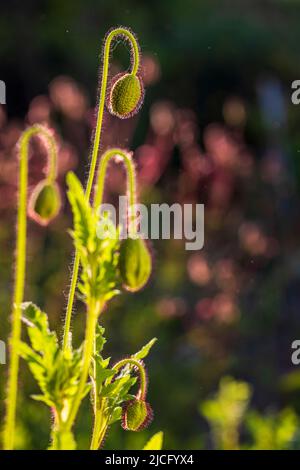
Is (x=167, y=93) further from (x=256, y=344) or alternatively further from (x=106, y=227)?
(x=106, y=227)

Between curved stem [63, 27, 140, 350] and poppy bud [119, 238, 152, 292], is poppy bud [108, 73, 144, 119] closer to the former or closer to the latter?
curved stem [63, 27, 140, 350]

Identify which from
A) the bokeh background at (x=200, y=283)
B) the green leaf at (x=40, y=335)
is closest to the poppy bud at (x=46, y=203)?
the green leaf at (x=40, y=335)

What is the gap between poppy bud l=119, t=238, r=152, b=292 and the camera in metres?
0.68

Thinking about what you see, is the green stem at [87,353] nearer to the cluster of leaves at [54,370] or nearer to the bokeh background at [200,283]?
the cluster of leaves at [54,370]

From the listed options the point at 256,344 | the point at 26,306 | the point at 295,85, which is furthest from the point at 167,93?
the point at 26,306

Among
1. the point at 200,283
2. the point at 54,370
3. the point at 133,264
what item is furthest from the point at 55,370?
the point at 200,283

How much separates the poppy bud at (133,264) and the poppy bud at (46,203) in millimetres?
112

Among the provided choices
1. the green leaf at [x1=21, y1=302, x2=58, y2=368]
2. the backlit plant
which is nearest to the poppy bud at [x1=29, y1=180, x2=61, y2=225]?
the backlit plant

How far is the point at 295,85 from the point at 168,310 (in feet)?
9.78

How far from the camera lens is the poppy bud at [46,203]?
801mm

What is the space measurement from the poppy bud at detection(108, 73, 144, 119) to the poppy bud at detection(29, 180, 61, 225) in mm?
97

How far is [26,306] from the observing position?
0.71 m

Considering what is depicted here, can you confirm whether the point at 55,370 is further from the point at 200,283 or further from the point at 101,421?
the point at 200,283

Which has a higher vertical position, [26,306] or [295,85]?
[295,85]
